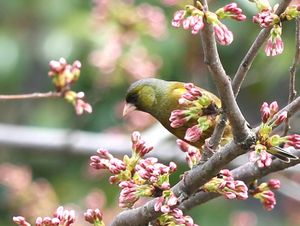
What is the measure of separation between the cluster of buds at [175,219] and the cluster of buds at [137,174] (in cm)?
6

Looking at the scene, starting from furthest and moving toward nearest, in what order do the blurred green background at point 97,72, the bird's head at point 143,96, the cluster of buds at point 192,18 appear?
the blurred green background at point 97,72 → the bird's head at point 143,96 → the cluster of buds at point 192,18

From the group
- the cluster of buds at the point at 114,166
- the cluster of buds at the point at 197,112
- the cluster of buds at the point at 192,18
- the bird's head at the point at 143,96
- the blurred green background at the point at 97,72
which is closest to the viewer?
the cluster of buds at the point at 192,18

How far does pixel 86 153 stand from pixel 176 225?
124 inches

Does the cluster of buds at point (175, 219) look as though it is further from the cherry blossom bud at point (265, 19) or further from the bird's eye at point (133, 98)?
the bird's eye at point (133, 98)

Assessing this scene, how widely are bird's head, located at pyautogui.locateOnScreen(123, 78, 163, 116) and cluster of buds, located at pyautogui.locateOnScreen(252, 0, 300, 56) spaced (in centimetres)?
149

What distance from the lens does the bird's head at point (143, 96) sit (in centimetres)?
353

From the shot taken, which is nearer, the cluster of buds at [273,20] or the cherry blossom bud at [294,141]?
the cluster of buds at [273,20]

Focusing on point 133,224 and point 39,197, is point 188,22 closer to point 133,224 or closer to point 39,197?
point 133,224

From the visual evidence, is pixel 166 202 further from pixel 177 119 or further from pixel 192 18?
pixel 192 18

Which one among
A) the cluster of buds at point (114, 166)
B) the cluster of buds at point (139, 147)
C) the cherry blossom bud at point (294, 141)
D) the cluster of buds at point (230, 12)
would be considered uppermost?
the cluster of buds at point (230, 12)

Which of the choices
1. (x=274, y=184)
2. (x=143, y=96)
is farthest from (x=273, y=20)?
(x=143, y=96)

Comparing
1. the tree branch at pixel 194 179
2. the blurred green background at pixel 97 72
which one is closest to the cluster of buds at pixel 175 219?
the tree branch at pixel 194 179

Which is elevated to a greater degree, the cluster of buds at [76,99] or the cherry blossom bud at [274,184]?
the cluster of buds at [76,99]

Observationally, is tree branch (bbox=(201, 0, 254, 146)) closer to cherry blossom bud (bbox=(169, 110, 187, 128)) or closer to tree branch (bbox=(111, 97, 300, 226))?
tree branch (bbox=(111, 97, 300, 226))
